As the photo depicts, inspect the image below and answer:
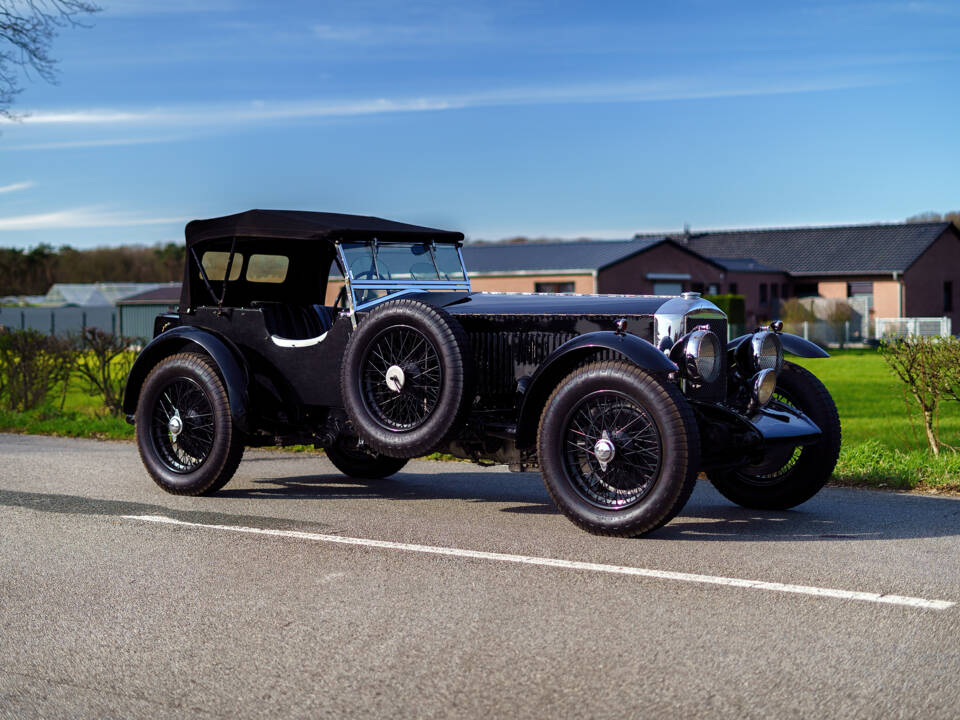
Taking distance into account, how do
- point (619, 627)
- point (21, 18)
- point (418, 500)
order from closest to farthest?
point (619, 627) → point (418, 500) → point (21, 18)

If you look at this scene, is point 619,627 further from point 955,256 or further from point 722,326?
point 955,256

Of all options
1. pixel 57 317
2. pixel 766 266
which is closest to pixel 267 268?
pixel 766 266

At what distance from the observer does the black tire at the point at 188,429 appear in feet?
27.1

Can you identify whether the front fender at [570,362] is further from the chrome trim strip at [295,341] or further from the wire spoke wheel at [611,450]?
the chrome trim strip at [295,341]

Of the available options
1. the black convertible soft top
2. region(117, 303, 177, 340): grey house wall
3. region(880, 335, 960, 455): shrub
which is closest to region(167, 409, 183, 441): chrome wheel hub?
the black convertible soft top

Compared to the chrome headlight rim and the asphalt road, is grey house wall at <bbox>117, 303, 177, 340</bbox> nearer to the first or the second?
the asphalt road

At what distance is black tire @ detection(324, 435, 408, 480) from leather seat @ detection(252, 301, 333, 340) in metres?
0.97

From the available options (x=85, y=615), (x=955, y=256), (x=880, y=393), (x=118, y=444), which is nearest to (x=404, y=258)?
(x=85, y=615)

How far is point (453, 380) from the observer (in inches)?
279

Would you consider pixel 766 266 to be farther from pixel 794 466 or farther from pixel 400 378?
pixel 400 378

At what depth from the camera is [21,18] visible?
17938mm

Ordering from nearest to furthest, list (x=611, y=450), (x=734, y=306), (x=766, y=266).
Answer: (x=611, y=450), (x=734, y=306), (x=766, y=266)

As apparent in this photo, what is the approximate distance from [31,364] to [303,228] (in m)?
8.85

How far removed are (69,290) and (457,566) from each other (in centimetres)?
7345
